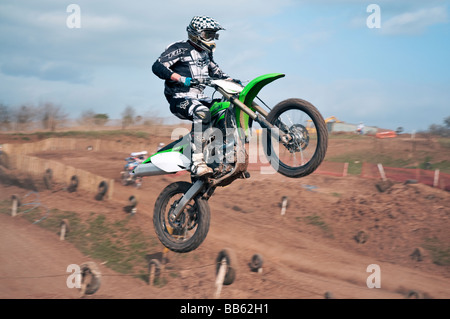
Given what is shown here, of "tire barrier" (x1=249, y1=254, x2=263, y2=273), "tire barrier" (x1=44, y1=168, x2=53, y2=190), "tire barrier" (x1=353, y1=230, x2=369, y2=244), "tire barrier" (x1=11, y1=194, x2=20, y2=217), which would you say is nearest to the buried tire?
"tire barrier" (x1=249, y1=254, x2=263, y2=273)

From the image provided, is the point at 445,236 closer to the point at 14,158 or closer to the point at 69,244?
the point at 69,244

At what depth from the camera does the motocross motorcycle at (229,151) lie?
5297 mm

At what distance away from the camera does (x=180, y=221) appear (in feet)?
20.8

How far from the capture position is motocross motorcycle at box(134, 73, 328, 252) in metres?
5.30

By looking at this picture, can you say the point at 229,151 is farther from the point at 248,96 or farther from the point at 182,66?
the point at 182,66

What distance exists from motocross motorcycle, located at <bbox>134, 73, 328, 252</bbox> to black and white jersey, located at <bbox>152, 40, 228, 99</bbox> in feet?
1.10

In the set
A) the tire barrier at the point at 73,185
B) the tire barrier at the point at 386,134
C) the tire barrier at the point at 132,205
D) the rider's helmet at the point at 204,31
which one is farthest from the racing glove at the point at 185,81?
the tire barrier at the point at 386,134

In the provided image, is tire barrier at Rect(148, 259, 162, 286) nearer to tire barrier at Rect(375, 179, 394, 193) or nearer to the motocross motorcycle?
the motocross motorcycle

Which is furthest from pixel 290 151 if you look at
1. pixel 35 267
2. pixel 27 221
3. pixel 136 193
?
pixel 27 221

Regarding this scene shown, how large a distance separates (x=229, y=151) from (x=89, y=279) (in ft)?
19.0

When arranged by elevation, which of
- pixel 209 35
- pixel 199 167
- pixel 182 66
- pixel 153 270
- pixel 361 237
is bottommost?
pixel 153 270

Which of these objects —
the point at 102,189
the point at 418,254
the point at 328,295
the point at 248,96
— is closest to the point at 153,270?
the point at 102,189
